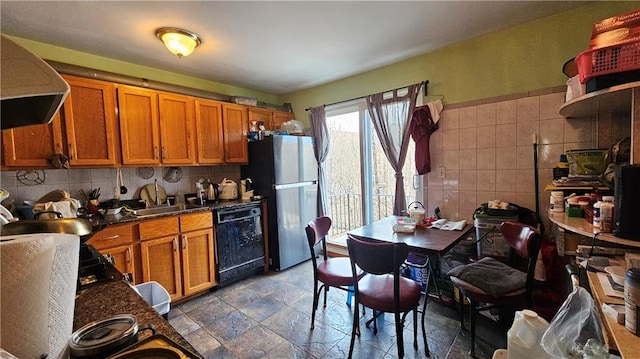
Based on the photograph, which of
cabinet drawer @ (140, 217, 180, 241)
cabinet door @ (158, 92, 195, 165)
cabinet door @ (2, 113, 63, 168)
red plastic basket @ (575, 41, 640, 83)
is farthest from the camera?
cabinet door @ (158, 92, 195, 165)

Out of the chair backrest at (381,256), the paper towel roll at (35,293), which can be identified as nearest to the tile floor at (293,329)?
the chair backrest at (381,256)

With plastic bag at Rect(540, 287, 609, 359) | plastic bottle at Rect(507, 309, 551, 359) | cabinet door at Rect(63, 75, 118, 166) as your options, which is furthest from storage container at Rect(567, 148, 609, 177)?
cabinet door at Rect(63, 75, 118, 166)

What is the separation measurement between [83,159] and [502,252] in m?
3.59

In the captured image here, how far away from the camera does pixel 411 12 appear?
1.99m

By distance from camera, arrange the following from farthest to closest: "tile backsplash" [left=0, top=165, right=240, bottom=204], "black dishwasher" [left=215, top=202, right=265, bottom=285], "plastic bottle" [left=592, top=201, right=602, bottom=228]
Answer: "black dishwasher" [left=215, top=202, right=265, bottom=285] < "tile backsplash" [left=0, top=165, right=240, bottom=204] < "plastic bottle" [left=592, top=201, right=602, bottom=228]

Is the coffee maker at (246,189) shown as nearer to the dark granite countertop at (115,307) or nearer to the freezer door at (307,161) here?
the freezer door at (307,161)

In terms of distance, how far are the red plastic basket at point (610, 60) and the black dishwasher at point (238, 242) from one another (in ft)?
9.51

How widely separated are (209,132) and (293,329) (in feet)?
7.41

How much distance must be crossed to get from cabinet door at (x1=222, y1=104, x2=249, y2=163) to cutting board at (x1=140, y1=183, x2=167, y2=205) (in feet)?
2.59

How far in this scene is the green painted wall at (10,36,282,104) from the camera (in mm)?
2258

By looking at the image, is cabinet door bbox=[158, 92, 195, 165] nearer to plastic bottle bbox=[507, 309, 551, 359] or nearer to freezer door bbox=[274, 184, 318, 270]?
freezer door bbox=[274, 184, 318, 270]

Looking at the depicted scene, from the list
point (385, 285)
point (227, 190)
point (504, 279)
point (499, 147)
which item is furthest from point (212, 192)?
point (499, 147)

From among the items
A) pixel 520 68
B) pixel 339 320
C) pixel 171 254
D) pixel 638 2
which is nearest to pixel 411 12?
pixel 520 68

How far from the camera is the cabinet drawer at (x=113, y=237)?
83.1 inches
